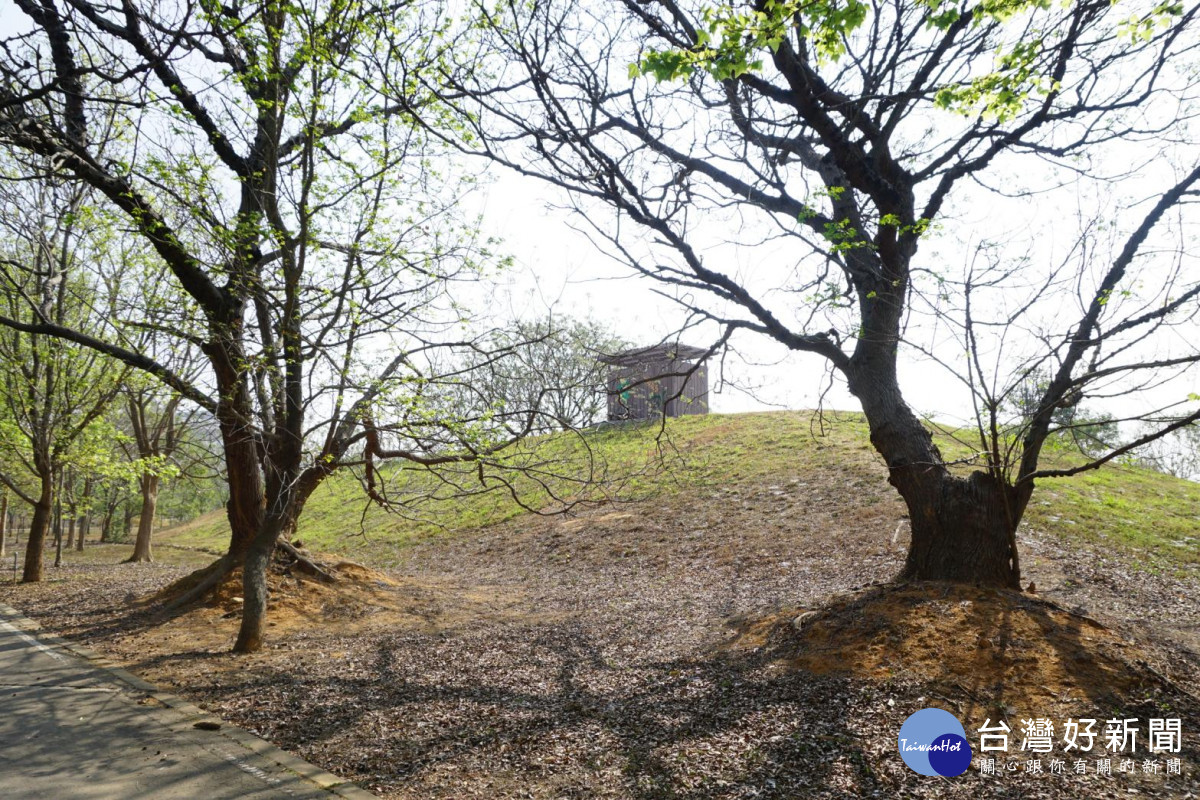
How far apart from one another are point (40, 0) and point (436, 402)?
5.59 meters

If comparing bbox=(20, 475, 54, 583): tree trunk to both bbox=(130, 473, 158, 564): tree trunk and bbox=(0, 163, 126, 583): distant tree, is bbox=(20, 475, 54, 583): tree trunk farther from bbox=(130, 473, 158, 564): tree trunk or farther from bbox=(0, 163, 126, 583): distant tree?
bbox=(130, 473, 158, 564): tree trunk

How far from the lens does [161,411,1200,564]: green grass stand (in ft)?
33.0

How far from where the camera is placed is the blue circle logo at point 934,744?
385 cm

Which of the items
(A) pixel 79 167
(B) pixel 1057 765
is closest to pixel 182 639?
(A) pixel 79 167

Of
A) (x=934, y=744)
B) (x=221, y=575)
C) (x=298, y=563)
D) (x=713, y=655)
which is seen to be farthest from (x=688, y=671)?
(x=221, y=575)

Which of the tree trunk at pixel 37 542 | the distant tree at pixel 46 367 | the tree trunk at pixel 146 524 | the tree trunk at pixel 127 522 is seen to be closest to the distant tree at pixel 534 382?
the distant tree at pixel 46 367

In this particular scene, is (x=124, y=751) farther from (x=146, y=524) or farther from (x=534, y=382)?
(x=146, y=524)

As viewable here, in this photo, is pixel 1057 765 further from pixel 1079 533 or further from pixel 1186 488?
pixel 1186 488

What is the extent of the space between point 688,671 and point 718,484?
1044 centimetres

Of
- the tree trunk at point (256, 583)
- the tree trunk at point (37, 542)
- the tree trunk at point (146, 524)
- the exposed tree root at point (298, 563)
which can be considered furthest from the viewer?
the tree trunk at point (146, 524)

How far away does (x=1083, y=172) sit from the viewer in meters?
6.76

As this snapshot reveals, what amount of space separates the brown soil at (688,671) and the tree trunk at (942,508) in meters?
0.42

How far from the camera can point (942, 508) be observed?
21.2 feet

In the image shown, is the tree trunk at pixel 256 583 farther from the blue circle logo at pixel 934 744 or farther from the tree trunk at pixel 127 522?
the tree trunk at pixel 127 522
